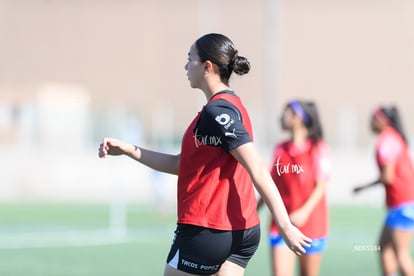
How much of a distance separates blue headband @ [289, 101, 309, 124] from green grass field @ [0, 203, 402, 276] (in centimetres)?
173

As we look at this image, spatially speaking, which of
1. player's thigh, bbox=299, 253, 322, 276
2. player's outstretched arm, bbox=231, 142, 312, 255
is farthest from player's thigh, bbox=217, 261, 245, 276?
player's thigh, bbox=299, 253, 322, 276

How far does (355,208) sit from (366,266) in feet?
36.8

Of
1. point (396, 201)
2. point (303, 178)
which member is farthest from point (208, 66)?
point (396, 201)

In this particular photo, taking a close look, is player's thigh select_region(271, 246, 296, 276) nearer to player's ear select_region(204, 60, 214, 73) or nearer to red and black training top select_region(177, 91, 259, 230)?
red and black training top select_region(177, 91, 259, 230)

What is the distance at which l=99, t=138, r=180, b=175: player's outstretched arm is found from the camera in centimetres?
601

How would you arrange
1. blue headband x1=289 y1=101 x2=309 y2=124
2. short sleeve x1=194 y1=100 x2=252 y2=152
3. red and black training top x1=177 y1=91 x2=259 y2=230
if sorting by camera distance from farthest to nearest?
blue headband x1=289 y1=101 x2=309 y2=124 < red and black training top x1=177 y1=91 x2=259 y2=230 < short sleeve x1=194 y1=100 x2=252 y2=152

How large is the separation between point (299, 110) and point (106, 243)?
23.5ft

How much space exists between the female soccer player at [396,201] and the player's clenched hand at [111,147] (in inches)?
171

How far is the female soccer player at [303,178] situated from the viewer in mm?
→ 8484

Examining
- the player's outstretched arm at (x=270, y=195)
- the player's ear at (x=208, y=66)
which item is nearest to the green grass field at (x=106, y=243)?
the player's ear at (x=208, y=66)

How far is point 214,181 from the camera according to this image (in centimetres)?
543

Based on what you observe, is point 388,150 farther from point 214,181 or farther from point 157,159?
point 214,181

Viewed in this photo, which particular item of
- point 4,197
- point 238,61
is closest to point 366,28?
point 4,197

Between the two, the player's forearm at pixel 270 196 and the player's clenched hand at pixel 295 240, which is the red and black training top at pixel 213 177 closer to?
the player's forearm at pixel 270 196
